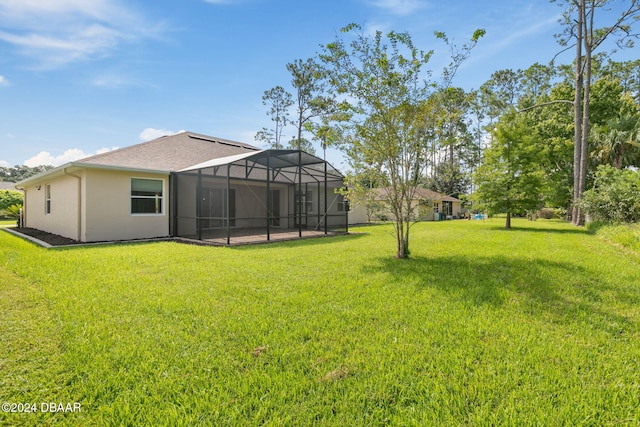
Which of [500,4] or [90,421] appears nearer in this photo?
[90,421]

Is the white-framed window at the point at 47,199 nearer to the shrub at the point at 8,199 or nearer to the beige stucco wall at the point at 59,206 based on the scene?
the beige stucco wall at the point at 59,206

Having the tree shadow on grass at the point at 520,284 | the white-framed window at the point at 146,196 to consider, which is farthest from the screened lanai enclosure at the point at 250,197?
the tree shadow on grass at the point at 520,284

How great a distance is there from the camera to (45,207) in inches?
518

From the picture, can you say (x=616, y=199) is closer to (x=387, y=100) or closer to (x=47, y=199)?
(x=387, y=100)

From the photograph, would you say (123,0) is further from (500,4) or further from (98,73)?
(500,4)

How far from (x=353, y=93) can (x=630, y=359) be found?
236 inches

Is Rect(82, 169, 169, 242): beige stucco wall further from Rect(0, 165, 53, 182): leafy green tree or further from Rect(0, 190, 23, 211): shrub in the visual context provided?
Rect(0, 165, 53, 182): leafy green tree

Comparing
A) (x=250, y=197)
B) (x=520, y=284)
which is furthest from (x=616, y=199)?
(x=250, y=197)

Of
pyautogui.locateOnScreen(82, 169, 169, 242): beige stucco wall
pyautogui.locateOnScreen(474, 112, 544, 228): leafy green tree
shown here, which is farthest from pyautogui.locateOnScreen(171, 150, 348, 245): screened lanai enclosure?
pyautogui.locateOnScreen(474, 112, 544, 228): leafy green tree

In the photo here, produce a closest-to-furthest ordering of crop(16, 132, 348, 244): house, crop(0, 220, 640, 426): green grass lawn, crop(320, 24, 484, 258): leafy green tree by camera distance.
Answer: crop(0, 220, 640, 426): green grass lawn → crop(320, 24, 484, 258): leafy green tree → crop(16, 132, 348, 244): house

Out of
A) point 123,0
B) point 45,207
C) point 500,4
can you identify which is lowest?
Result: point 45,207

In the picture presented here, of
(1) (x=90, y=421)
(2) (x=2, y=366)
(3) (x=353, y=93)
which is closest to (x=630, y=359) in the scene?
(1) (x=90, y=421)

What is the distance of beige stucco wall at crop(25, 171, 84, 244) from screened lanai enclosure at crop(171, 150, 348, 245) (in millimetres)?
3015

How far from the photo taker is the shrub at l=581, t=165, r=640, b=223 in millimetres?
10758
